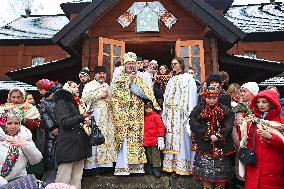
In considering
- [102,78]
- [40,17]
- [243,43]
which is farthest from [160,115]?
[40,17]

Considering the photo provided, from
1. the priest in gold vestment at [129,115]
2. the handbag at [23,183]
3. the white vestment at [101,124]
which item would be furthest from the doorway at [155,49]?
the handbag at [23,183]

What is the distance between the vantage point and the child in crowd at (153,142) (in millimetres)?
5188

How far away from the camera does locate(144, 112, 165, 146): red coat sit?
5207 mm

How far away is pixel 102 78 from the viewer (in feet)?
18.7

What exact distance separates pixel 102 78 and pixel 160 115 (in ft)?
4.01

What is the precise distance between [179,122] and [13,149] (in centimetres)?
270

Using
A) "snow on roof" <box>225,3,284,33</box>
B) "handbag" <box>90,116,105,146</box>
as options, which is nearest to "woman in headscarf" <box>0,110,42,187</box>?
"handbag" <box>90,116,105,146</box>

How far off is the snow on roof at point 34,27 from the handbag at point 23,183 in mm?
12728

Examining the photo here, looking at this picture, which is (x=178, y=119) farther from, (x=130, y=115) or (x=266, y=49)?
(x=266, y=49)

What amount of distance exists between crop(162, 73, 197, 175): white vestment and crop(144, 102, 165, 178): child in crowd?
6.6 inches

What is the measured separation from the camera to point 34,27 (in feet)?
54.7

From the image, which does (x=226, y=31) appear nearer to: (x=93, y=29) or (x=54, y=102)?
(x=93, y=29)

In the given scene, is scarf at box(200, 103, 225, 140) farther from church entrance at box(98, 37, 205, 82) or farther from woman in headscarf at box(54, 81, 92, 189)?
church entrance at box(98, 37, 205, 82)

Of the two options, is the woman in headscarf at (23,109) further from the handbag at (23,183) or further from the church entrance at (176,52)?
the church entrance at (176,52)
